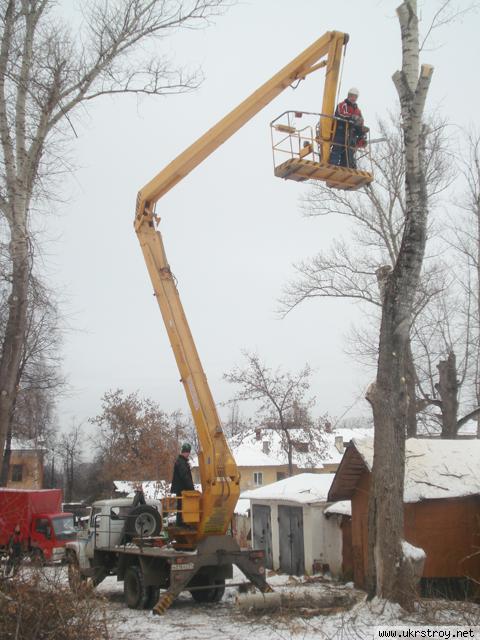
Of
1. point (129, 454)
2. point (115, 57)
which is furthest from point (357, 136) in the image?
point (129, 454)

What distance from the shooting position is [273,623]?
411 inches

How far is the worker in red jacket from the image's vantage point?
12477 mm

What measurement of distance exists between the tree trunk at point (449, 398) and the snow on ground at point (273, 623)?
13573 mm

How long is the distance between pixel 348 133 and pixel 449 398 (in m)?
14.0

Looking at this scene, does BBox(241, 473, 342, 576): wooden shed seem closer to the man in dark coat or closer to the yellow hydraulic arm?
the yellow hydraulic arm

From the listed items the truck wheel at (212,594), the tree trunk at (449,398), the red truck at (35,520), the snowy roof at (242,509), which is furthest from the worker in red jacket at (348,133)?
the snowy roof at (242,509)

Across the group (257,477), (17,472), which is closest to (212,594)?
(257,477)

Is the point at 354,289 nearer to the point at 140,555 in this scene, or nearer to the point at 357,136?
the point at 357,136

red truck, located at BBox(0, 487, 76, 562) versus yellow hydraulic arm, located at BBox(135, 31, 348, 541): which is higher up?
yellow hydraulic arm, located at BBox(135, 31, 348, 541)

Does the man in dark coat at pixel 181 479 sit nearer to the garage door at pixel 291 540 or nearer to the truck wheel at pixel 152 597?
the truck wheel at pixel 152 597

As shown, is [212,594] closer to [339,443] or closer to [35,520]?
[35,520]

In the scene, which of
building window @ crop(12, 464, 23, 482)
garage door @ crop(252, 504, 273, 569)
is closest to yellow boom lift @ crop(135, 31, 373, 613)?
garage door @ crop(252, 504, 273, 569)

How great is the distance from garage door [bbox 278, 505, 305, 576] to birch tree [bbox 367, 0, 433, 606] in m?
9.44

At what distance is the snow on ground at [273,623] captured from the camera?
948 centimetres
